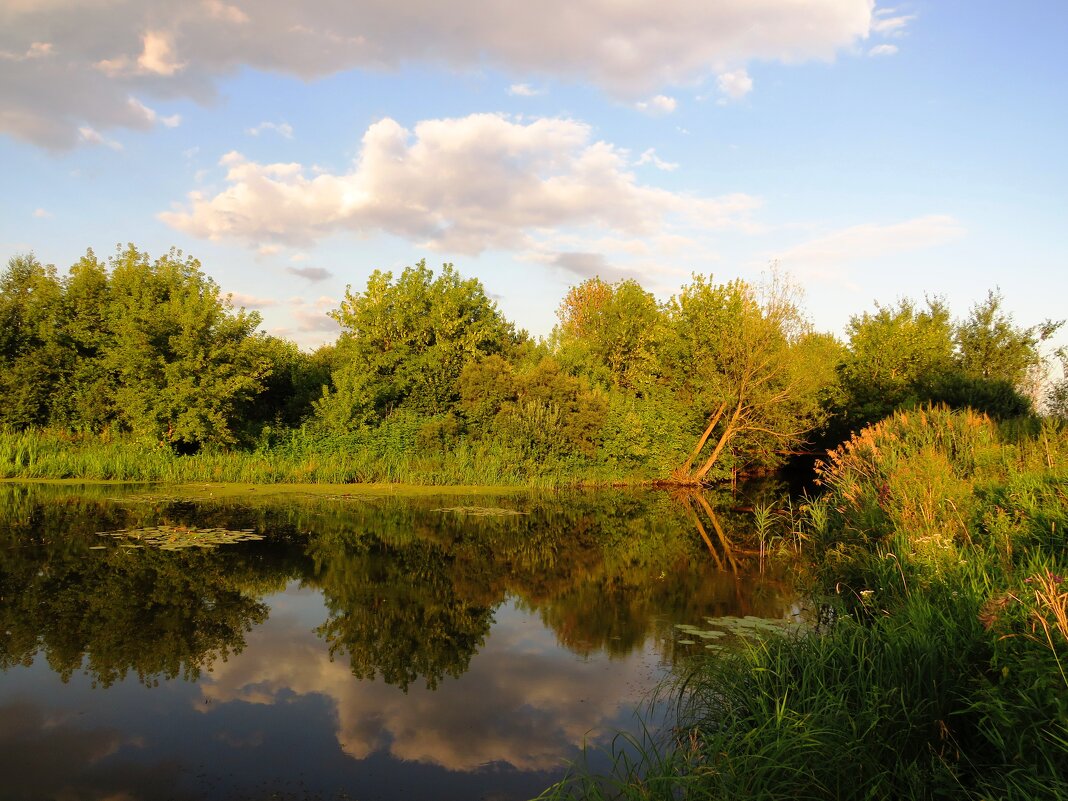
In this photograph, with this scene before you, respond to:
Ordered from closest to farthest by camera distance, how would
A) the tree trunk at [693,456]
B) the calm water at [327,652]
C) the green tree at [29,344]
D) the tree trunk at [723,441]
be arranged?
→ the calm water at [327,652], the green tree at [29,344], the tree trunk at [723,441], the tree trunk at [693,456]

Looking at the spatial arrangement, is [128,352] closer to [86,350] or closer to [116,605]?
[86,350]

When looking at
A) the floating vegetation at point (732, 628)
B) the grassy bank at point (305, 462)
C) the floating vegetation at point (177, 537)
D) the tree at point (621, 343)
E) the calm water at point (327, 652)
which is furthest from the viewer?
the tree at point (621, 343)

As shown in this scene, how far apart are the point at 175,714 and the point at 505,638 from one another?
4.19m

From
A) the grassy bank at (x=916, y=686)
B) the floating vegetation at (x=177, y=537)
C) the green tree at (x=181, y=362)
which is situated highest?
the green tree at (x=181, y=362)

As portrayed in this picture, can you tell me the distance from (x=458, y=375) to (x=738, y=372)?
42.5ft

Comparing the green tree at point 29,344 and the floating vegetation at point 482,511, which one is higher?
the green tree at point 29,344

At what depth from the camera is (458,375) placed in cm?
3209

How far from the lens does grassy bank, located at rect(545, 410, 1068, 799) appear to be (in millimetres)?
4270

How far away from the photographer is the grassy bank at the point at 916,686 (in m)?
4.27

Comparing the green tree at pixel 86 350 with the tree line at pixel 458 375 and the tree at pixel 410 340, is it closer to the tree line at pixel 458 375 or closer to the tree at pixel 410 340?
the tree line at pixel 458 375

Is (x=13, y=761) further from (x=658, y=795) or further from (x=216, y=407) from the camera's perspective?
(x=216, y=407)

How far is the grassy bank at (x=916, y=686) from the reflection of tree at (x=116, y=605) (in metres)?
5.33

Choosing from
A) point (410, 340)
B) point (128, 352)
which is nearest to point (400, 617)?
point (128, 352)

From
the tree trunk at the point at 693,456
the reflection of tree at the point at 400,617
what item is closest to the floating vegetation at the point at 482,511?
the reflection of tree at the point at 400,617
